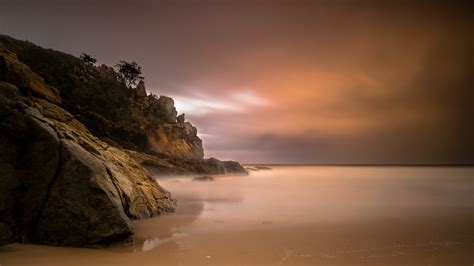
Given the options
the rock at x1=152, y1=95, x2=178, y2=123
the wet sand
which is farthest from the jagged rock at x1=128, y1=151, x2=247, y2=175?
the wet sand

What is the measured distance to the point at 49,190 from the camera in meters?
8.63

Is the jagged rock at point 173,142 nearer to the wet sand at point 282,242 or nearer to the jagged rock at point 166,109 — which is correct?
the jagged rock at point 166,109

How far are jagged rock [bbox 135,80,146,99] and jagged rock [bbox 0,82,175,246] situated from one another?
49.5 meters

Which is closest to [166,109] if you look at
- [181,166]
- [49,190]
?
[181,166]

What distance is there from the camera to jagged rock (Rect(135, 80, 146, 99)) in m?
57.8

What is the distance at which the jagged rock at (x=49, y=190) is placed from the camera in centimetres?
820

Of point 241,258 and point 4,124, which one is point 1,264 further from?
point 241,258

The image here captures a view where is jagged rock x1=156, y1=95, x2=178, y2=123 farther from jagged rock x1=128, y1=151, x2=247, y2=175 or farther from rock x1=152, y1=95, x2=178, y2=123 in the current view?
jagged rock x1=128, y1=151, x2=247, y2=175

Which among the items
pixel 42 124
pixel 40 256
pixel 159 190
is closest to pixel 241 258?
pixel 40 256

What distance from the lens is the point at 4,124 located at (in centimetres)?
885

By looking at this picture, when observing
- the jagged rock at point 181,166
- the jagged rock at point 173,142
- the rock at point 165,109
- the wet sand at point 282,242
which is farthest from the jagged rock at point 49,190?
the rock at point 165,109

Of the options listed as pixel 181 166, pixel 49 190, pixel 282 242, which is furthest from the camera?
pixel 181 166

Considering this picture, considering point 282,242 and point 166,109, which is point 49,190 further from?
point 166,109

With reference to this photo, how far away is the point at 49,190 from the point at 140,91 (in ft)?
175
